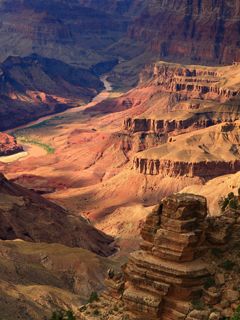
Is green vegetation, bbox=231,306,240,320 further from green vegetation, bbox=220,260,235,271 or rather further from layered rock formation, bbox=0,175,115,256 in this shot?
layered rock formation, bbox=0,175,115,256

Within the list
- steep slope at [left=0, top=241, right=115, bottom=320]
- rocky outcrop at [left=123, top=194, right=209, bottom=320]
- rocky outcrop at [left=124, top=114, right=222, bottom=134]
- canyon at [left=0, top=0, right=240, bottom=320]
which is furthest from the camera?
rocky outcrop at [left=124, top=114, right=222, bottom=134]

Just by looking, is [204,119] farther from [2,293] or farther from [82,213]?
[2,293]

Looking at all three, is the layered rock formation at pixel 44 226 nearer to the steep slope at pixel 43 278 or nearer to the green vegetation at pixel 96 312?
the steep slope at pixel 43 278

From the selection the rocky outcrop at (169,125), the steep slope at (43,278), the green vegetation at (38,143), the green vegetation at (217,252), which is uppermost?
the green vegetation at (217,252)

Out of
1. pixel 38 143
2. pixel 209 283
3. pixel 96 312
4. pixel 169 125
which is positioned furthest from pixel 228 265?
pixel 38 143

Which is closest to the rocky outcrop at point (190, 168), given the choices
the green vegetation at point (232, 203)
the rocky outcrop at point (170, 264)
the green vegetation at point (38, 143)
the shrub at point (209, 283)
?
the green vegetation at point (38, 143)

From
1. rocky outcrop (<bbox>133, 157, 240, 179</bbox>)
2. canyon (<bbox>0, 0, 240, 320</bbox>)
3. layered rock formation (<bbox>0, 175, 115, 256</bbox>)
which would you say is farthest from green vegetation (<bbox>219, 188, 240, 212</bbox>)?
rocky outcrop (<bbox>133, 157, 240, 179</bbox>)
